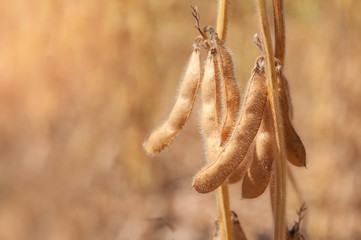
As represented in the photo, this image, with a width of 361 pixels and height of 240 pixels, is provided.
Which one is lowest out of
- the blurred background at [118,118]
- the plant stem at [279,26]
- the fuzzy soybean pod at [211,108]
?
the fuzzy soybean pod at [211,108]

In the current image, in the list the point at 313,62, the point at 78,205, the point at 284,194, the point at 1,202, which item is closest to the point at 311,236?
the point at 313,62

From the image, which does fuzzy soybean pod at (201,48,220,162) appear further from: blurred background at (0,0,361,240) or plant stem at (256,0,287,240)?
blurred background at (0,0,361,240)

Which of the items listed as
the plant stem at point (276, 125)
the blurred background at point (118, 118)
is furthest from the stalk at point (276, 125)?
the blurred background at point (118, 118)

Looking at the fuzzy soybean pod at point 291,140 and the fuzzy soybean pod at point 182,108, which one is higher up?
the fuzzy soybean pod at point 182,108

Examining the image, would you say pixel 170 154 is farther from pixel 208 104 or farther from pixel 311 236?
pixel 208 104

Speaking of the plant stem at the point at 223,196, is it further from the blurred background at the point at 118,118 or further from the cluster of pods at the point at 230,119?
the blurred background at the point at 118,118

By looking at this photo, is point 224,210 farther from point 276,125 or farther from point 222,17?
point 222,17
